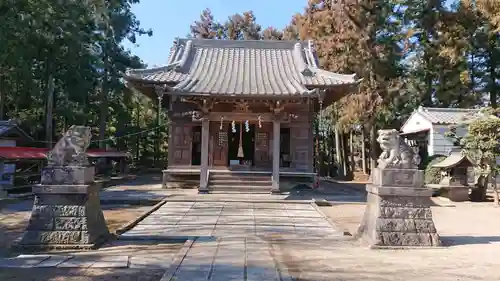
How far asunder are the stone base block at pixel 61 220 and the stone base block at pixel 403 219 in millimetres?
4696

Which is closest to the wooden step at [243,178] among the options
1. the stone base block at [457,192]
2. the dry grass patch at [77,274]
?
the stone base block at [457,192]

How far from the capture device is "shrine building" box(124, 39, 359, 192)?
1544 cm

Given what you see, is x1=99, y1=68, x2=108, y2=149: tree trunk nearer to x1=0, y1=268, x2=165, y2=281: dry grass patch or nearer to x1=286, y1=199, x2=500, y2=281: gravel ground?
x1=286, y1=199, x2=500, y2=281: gravel ground

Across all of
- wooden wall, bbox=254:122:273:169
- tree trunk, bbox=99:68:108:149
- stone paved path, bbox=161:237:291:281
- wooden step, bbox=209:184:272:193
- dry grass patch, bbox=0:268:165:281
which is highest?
tree trunk, bbox=99:68:108:149

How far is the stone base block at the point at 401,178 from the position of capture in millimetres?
7145

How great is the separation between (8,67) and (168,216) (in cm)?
1203

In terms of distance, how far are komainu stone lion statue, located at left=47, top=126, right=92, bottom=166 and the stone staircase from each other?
8.83 m

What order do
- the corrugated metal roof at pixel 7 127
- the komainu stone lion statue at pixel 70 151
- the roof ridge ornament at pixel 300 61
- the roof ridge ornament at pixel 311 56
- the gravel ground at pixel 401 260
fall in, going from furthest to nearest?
1. the roof ridge ornament at pixel 311 56
2. the roof ridge ornament at pixel 300 61
3. the corrugated metal roof at pixel 7 127
4. the komainu stone lion statue at pixel 70 151
5. the gravel ground at pixel 401 260

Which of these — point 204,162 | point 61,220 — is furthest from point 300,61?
point 61,220

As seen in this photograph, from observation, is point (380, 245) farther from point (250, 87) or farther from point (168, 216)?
point (250, 87)

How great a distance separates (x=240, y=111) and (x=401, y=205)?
9.80 meters

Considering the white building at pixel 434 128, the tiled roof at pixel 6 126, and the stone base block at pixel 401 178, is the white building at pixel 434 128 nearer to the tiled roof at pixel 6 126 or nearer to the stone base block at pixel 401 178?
the stone base block at pixel 401 178

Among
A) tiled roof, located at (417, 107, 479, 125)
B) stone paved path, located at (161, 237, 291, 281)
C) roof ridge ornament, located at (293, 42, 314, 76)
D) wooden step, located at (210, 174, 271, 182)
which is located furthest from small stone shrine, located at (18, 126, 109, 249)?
tiled roof, located at (417, 107, 479, 125)

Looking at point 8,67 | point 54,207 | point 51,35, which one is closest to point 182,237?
point 54,207
